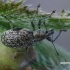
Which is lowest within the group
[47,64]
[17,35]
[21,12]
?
[47,64]

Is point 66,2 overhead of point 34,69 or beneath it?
overhead

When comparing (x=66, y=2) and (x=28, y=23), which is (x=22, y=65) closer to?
(x=28, y=23)

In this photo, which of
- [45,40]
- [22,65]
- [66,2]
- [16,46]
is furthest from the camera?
[66,2]

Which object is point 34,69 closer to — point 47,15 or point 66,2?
point 47,15

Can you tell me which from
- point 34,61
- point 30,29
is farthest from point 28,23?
point 34,61

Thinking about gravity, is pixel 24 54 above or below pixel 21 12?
below

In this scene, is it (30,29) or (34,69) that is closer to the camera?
(34,69)

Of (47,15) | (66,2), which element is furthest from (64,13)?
(66,2)

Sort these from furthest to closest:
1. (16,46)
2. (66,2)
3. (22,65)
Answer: (66,2)
(16,46)
(22,65)

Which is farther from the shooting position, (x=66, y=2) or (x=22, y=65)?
(x=66, y=2)
